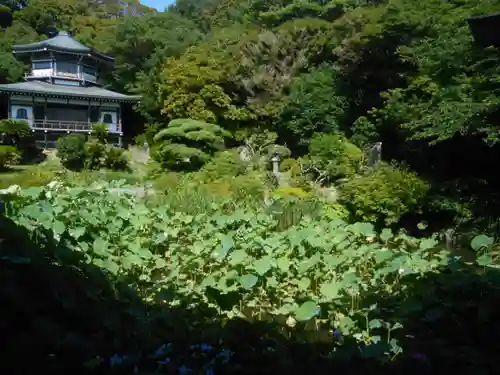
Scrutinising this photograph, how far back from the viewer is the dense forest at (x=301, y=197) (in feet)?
6.57

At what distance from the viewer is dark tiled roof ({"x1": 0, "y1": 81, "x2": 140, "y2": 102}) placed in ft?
62.2

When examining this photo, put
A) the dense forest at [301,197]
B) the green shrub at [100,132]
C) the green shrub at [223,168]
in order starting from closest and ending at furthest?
the dense forest at [301,197] < the green shrub at [223,168] < the green shrub at [100,132]

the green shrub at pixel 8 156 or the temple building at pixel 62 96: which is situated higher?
the temple building at pixel 62 96

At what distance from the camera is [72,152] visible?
1669cm

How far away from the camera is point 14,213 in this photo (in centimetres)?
414

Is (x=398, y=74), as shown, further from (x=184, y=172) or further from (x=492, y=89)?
(x=184, y=172)

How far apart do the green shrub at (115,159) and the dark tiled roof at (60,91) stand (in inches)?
148

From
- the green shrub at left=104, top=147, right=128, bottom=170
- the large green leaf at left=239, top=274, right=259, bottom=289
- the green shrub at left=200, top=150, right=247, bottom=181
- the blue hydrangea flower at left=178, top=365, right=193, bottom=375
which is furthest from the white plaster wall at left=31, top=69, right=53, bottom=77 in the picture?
the blue hydrangea flower at left=178, top=365, right=193, bottom=375

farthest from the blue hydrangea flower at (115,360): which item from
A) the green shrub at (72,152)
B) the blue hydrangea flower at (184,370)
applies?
the green shrub at (72,152)

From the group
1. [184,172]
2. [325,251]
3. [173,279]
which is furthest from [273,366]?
[184,172]

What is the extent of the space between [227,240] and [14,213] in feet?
5.87

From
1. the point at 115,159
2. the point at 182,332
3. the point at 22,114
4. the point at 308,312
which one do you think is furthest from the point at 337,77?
the point at 182,332

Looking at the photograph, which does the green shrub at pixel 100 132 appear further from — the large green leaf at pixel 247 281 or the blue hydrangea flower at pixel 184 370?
the blue hydrangea flower at pixel 184 370

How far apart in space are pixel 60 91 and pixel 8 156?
14.2 ft
